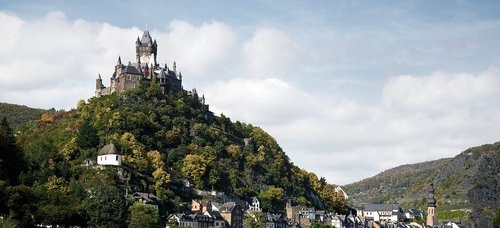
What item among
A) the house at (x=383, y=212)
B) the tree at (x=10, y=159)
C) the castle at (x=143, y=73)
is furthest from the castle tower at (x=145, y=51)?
the house at (x=383, y=212)

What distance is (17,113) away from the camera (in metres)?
189

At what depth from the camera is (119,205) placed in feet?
247

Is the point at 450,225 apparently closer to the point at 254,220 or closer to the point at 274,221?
the point at 274,221

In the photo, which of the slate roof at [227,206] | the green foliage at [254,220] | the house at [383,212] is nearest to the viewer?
the slate roof at [227,206]

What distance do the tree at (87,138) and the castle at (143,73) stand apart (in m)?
23.8

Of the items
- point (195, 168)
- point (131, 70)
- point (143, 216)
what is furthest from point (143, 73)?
point (143, 216)

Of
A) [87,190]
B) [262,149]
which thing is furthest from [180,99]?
[87,190]

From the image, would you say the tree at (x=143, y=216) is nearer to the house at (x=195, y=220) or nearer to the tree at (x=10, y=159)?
the house at (x=195, y=220)

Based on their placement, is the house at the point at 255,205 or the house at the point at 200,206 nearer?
the house at the point at 200,206

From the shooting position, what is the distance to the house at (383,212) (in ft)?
604

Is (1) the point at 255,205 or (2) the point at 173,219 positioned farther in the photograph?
(1) the point at 255,205

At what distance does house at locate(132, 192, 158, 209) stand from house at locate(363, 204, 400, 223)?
96811 mm

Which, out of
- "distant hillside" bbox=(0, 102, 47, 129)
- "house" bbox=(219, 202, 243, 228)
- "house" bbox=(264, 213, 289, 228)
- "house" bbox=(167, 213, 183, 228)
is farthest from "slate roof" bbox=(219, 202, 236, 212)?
"distant hillside" bbox=(0, 102, 47, 129)

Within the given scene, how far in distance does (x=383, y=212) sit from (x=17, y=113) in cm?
9995
